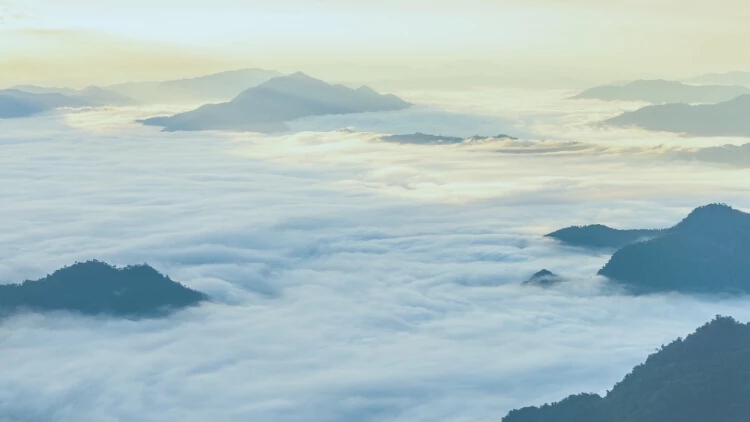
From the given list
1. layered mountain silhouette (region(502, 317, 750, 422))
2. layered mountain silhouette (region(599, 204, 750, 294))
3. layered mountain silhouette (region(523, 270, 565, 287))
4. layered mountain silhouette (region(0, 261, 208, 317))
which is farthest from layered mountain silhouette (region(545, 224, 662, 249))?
layered mountain silhouette (region(502, 317, 750, 422))

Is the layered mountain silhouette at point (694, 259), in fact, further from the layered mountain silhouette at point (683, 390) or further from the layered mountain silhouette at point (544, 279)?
the layered mountain silhouette at point (683, 390)

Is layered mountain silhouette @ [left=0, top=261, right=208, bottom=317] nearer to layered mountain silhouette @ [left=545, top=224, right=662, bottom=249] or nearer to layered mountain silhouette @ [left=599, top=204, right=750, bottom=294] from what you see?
layered mountain silhouette @ [left=599, top=204, right=750, bottom=294]

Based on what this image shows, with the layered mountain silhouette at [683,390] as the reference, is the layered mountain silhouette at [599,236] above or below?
above

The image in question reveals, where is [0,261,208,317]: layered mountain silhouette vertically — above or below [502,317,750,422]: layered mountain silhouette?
above

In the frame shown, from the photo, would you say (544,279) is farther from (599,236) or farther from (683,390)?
(683,390)

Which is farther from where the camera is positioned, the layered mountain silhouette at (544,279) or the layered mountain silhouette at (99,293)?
the layered mountain silhouette at (544,279)

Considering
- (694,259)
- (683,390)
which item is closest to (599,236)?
(694,259)

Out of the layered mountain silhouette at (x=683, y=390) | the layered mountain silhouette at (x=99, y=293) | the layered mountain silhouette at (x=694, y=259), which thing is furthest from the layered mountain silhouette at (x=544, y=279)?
the layered mountain silhouette at (x=683, y=390)

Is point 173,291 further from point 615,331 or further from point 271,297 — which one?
point 615,331
